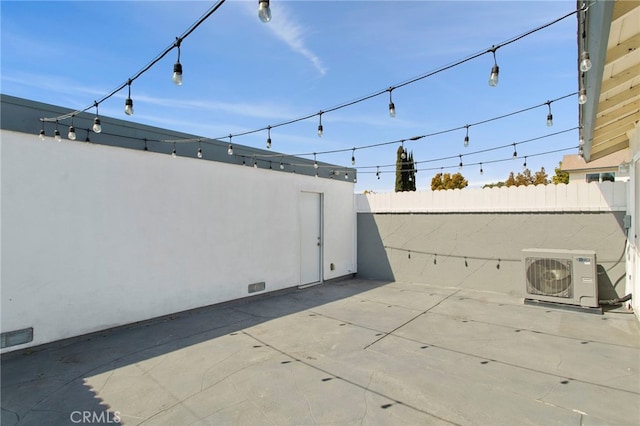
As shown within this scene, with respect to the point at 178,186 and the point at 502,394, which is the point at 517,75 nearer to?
the point at 502,394

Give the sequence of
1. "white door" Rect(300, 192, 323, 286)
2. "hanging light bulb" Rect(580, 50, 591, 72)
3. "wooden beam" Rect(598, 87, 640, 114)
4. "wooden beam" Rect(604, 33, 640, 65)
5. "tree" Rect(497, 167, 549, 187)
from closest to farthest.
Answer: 1. "hanging light bulb" Rect(580, 50, 591, 72)
2. "wooden beam" Rect(604, 33, 640, 65)
3. "wooden beam" Rect(598, 87, 640, 114)
4. "white door" Rect(300, 192, 323, 286)
5. "tree" Rect(497, 167, 549, 187)

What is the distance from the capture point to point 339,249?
7734 mm

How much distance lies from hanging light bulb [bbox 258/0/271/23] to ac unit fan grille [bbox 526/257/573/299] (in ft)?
17.8

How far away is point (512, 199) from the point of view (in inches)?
235

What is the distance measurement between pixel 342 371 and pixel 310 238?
4215 millimetres

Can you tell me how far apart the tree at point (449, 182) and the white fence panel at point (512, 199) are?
20110mm

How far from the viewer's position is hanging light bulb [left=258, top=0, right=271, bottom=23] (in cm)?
166

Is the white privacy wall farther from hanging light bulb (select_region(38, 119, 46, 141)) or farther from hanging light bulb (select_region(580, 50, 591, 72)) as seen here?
hanging light bulb (select_region(580, 50, 591, 72))

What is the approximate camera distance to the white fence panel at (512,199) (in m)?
5.16

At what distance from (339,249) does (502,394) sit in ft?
17.5

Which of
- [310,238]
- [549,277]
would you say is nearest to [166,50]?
[310,238]

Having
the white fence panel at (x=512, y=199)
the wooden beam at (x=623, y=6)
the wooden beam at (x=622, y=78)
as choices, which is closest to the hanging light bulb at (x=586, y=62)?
the wooden beam at (x=623, y=6)

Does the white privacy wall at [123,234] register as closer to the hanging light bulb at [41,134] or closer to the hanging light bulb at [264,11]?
the hanging light bulb at [41,134]

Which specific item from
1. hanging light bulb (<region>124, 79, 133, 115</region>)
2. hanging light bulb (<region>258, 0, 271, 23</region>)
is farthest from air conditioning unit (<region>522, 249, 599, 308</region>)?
hanging light bulb (<region>124, 79, 133, 115</region>)
